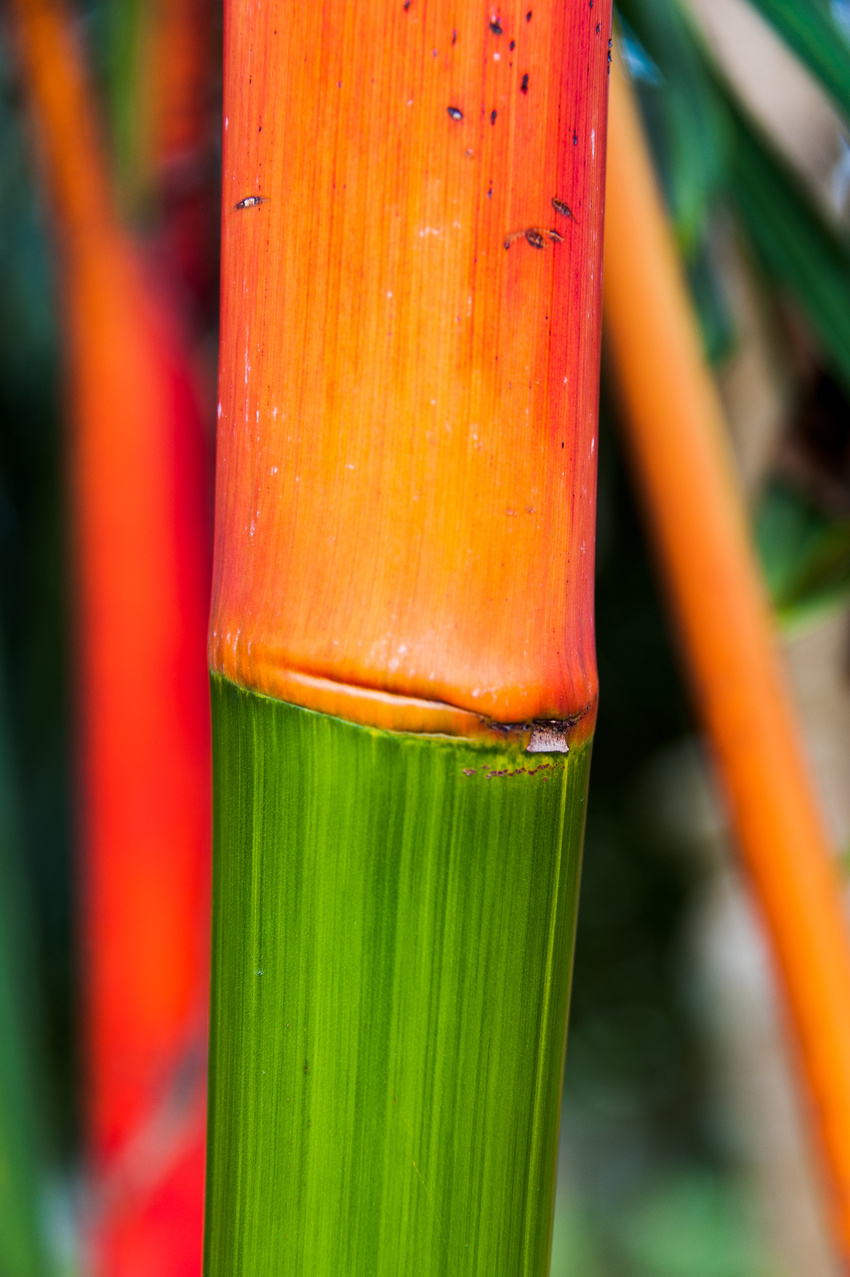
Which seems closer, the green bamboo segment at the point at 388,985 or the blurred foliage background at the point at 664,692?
the green bamboo segment at the point at 388,985

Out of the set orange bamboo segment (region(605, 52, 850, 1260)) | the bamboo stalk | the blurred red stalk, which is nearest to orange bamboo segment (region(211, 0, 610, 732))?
the bamboo stalk

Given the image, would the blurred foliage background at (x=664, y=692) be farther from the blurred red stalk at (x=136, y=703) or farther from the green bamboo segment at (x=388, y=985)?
the green bamboo segment at (x=388, y=985)

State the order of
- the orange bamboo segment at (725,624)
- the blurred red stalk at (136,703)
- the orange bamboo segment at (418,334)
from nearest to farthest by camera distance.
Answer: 1. the orange bamboo segment at (418,334)
2. the orange bamboo segment at (725,624)
3. the blurred red stalk at (136,703)

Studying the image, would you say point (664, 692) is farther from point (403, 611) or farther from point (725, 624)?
point (403, 611)

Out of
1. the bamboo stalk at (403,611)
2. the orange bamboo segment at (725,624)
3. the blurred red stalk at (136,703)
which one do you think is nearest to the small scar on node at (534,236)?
the bamboo stalk at (403,611)

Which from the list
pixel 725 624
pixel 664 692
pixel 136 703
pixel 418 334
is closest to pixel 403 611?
pixel 418 334

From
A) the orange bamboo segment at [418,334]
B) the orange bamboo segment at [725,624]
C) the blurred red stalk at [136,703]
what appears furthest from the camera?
the blurred red stalk at [136,703]
